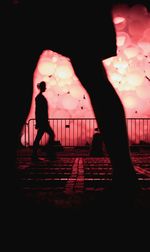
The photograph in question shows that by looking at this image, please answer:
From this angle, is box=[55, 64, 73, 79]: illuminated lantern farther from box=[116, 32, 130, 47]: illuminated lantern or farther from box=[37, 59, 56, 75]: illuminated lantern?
box=[116, 32, 130, 47]: illuminated lantern

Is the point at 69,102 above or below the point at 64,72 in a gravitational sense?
below

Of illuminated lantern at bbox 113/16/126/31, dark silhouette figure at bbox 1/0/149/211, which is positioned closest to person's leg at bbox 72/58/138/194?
dark silhouette figure at bbox 1/0/149/211

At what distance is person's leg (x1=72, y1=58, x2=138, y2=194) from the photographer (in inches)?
48.5

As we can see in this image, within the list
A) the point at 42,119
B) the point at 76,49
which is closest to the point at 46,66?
the point at 42,119

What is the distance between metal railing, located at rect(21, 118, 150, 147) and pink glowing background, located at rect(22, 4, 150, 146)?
0.24 m

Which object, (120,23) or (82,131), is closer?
(82,131)

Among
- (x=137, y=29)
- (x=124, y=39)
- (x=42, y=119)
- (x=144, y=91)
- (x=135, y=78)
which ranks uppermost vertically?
(x=137, y=29)

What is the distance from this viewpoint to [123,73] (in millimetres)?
8938

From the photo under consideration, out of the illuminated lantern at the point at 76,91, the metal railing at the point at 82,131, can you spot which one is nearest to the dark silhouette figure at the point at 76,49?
the metal railing at the point at 82,131

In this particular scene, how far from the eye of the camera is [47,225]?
0.85m

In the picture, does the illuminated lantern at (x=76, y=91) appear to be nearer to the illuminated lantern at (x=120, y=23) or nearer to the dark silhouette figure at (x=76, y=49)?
the illuminated lantern at (x=120, y=23)

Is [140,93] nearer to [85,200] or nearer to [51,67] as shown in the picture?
[51,67]

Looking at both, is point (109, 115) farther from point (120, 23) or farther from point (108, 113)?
point (120, 23)

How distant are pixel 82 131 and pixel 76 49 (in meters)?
7.60
